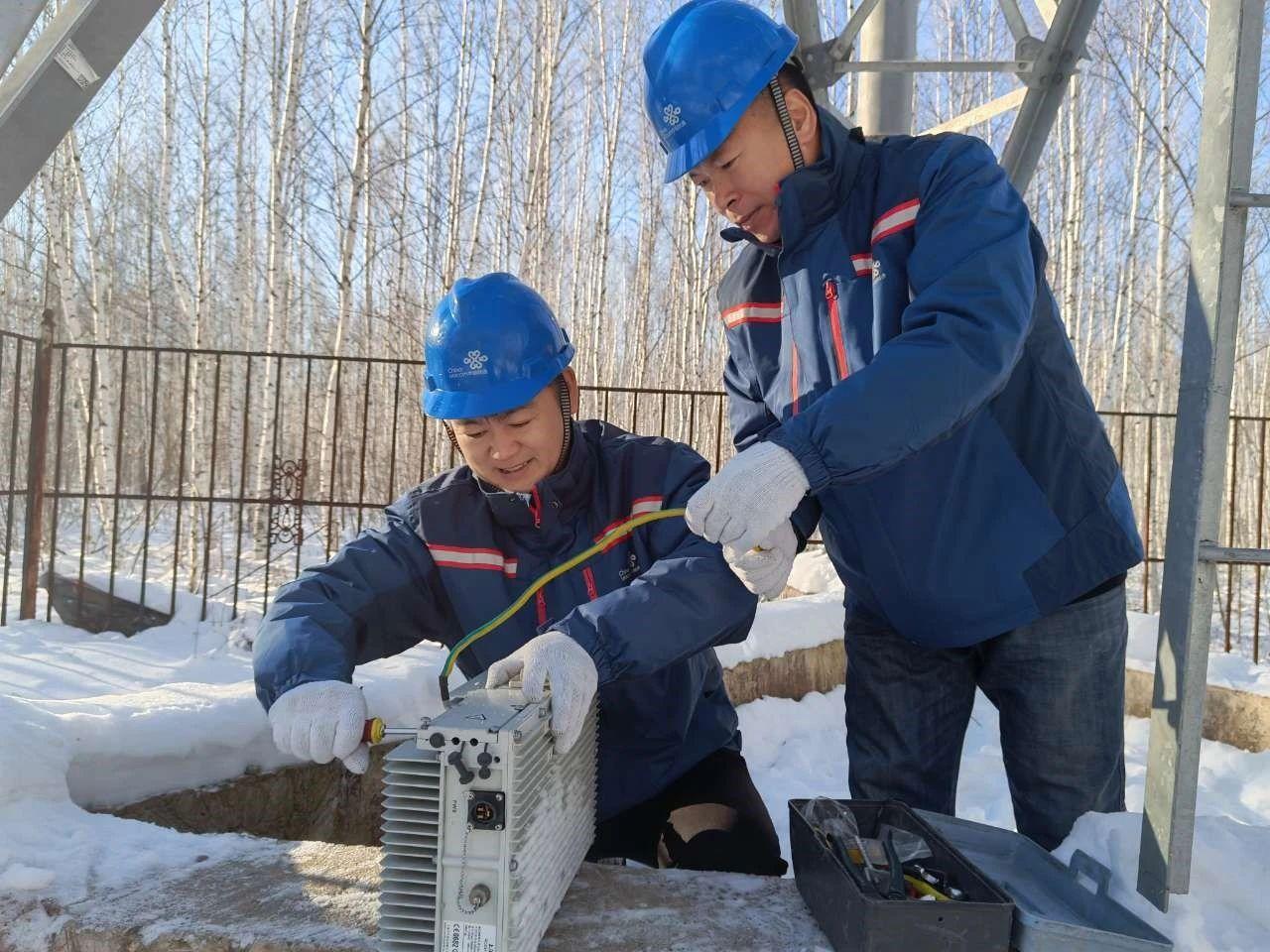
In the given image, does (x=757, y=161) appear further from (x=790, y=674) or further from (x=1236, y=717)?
(x=1236, y=717)

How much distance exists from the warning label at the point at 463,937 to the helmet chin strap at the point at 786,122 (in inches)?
57.9

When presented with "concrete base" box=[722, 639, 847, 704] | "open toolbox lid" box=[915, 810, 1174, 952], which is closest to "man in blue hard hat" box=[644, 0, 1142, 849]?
"open toolbox lid" box=[915, 810, 1174, 952]

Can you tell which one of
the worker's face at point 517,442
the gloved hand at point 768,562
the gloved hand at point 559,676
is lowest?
the gloved hand at point 559,676

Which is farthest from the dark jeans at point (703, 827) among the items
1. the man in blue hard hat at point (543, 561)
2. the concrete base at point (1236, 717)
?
the concrete base at point (1236, 717)

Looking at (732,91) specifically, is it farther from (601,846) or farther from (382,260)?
(382,260)

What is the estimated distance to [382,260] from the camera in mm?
15227

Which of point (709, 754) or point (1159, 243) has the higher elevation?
point (1159, 243)

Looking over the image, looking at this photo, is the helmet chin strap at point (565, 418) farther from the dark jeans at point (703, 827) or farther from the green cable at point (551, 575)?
the dark jeans at point (703, 827)

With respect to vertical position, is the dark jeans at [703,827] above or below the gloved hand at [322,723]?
below

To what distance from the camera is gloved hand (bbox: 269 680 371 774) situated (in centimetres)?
161

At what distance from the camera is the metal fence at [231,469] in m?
6.85

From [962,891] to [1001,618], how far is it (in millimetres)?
610

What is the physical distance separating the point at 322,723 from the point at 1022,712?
1.40m

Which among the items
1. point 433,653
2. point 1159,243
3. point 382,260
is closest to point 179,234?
point 382,260
